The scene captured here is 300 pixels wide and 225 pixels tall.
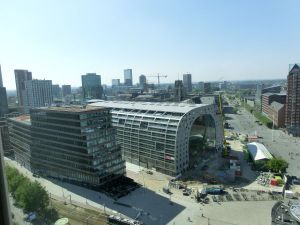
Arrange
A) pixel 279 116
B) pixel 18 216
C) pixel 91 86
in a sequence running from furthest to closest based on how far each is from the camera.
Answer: pixel 91 86 → pixel 279 116 → pixel 18 216

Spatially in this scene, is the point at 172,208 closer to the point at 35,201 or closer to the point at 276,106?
the point at 35,201

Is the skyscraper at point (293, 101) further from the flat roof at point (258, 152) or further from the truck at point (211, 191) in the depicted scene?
the truck at point (211, 191)

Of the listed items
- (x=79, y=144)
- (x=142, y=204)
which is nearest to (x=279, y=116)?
(x=142, y=204)

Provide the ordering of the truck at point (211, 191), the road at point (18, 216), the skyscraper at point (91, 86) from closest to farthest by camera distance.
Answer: the road at point (18, 216) → the truck at point (211, 191) → the skyscraper at point (91, 86)

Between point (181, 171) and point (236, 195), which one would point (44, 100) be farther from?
point (236, 195)

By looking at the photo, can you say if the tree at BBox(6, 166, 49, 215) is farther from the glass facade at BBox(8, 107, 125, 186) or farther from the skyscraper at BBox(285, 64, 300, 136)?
the skyscraper at BBox(285, 64, 300, 136)

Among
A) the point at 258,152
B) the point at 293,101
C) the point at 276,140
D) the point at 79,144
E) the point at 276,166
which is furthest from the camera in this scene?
the point at 293,101

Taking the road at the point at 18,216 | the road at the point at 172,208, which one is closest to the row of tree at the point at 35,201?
the road at the point at 18,216
